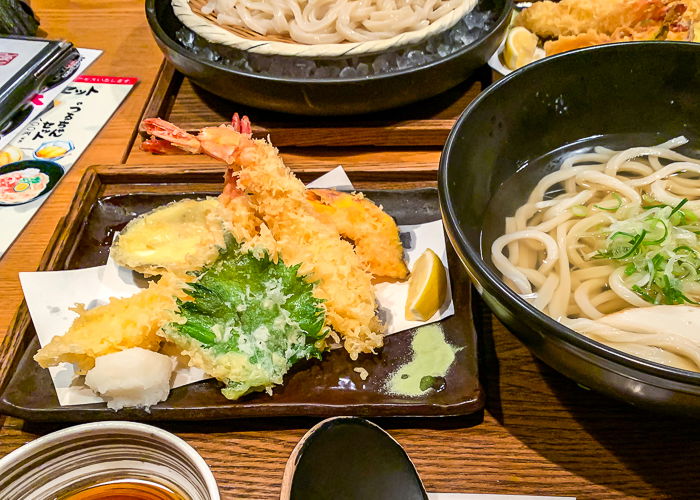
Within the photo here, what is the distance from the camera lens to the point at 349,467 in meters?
1.01

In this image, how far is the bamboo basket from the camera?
198cm

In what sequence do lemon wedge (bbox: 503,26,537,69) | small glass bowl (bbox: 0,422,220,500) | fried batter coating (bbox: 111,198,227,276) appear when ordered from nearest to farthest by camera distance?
small glass bowl (bbox: 0,422,220,500)
fried batter coating (bbox: 111,198,227,276)
lemon wedge (bbox: 503,26,537,69)

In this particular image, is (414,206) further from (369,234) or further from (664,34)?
(664,34)

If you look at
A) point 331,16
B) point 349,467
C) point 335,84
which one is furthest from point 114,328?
point 331,16

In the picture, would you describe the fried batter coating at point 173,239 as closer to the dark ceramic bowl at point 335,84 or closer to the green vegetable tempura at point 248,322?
the green vegetable tempura at point 248,322

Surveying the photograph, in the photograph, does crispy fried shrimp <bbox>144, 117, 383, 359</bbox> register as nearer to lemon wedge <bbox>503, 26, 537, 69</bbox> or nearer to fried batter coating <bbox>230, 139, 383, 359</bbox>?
fried batter coating <bbox>230, 139, 383, 359</bbox>

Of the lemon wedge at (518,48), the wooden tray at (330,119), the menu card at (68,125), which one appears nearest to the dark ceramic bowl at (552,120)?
the wooden tray at (330,119)

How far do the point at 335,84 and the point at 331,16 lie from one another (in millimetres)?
643

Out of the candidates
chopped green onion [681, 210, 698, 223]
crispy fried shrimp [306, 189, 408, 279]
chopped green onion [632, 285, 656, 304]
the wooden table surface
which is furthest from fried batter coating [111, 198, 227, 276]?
chopped green onion [681, 210, 698, 223]

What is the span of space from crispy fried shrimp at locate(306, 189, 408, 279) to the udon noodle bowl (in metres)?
0.29

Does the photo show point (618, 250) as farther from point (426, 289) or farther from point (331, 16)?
point (331, 16)

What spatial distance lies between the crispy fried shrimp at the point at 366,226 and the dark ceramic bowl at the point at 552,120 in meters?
0.26

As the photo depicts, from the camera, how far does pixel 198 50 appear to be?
7.39 ft

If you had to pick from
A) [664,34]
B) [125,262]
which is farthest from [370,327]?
[664,34]
